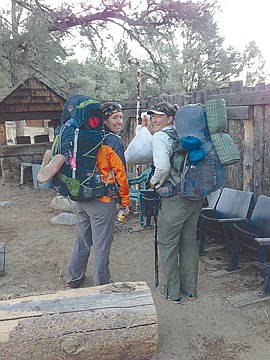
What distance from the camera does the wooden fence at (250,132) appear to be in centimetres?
461

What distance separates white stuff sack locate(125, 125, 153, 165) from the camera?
3768 millimetres

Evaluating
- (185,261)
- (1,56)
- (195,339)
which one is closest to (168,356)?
(195,339)

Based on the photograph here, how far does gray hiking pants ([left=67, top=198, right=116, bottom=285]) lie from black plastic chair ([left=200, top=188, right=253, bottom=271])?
4.01 feet

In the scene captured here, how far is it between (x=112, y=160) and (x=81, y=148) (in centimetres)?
31

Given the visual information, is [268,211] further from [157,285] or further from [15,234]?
[15,234]

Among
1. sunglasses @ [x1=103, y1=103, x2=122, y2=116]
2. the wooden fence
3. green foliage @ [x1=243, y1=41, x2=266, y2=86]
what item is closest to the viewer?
sunglasses @ [x1=103, y1=103, x2=122, y2=116]

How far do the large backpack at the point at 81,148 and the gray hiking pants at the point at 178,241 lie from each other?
668 mm

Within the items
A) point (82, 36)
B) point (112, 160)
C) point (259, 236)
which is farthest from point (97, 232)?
point (82, 36)

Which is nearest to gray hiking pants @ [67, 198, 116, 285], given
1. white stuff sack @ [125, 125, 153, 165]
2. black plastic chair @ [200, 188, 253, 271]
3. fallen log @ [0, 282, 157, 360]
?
white stuff sack @ [125, 125, 153, 165]

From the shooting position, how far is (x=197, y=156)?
338 cm

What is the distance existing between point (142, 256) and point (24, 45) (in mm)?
7700

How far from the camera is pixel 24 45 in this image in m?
10.5

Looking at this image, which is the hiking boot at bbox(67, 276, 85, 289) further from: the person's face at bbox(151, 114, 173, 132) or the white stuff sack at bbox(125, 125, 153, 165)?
the person's face at bbox(151, 114, 173, 132)

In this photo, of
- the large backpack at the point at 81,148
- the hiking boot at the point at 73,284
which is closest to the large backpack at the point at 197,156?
the large backpack at the point at 81,148
